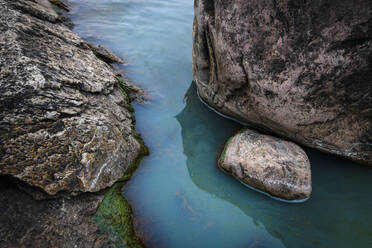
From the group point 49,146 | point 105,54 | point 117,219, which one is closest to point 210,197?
point 117,219

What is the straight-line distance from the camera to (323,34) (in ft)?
7.49

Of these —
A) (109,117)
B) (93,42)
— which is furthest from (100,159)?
(93,42)

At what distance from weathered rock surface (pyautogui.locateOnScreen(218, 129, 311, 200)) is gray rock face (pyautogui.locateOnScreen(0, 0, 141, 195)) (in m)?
1.27

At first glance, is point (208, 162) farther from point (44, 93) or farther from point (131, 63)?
point (131, 63)

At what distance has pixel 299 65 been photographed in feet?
8.18

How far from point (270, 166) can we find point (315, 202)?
0.72m

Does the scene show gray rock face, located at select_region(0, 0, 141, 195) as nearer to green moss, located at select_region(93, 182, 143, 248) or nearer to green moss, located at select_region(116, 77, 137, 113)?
green moss, located at select_region(93, 182, 143, 248)

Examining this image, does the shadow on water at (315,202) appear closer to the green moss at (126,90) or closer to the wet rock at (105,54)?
the green moss at (126,90)

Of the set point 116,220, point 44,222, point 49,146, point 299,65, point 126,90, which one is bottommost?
point 116,220

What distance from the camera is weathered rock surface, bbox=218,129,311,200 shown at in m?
2.61

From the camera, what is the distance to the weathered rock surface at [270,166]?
8.55ft

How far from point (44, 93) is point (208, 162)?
6.76 ft

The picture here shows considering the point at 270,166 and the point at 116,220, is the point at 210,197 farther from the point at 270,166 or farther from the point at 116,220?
the point at 116,220

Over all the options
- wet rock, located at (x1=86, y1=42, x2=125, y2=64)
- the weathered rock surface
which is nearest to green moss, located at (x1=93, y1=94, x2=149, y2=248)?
the weathered rock surface
